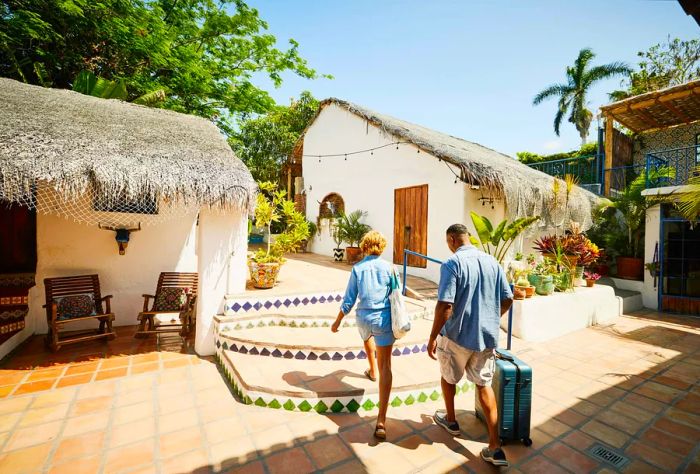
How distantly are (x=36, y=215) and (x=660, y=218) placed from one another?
14.7 m

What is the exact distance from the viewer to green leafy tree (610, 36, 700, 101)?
639 inches

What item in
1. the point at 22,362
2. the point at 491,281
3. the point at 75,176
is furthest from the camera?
the point at 22,362

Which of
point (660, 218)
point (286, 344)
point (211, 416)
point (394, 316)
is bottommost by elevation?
point (211, 416)

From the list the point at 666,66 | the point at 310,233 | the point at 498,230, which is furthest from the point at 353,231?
the point at 666,66

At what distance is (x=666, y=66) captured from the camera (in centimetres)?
1689

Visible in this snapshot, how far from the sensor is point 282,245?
662cm

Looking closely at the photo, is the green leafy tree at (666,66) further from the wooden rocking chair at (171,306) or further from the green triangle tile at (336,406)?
the wooden rocking chair at (171,306)

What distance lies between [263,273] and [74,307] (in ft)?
10.4

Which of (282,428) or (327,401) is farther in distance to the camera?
(327,401)

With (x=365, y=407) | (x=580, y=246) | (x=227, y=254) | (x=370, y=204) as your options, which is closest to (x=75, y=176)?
(x=227, y=254)

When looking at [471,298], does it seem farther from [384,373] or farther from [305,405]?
[305,405]

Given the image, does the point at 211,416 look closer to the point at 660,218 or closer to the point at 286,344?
the point at 286,344

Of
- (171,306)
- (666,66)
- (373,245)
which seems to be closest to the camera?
(373,245)

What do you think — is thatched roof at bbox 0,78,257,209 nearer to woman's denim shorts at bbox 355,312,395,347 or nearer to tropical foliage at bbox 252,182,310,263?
tropical foliage at bbox 252,182,310,263
